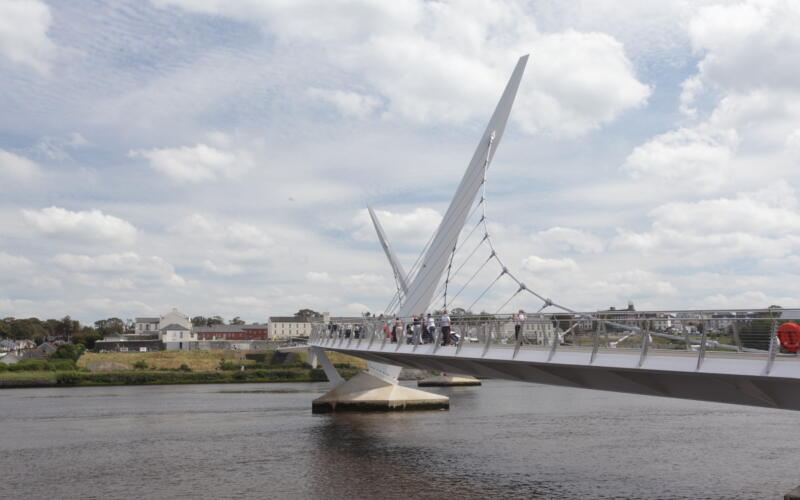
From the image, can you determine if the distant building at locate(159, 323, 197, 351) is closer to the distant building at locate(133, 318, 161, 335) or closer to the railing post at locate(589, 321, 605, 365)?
the distant building at locate(133, 318, 161, 335)

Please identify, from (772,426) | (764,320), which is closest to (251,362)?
(772,426)

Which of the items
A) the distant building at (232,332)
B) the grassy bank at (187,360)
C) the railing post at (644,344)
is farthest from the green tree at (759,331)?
the distant building at (232,332)

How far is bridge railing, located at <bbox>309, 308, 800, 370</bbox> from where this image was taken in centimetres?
1423

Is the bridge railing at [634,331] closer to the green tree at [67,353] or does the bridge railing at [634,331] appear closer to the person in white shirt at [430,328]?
the person in white shirt at [430,328]

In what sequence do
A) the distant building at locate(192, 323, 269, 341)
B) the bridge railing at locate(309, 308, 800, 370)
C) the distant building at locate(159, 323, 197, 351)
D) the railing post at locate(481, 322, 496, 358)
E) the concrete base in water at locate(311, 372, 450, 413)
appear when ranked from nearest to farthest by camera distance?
the bridge railing at locate(309, 308, 800, 370) → the railing post at locate(481, 322, 496, 358) → the concrete base in water at locate(311, 372, 450, 413) → the distant building at locate(159, 323, 197, 351) → the distant building at locate(192, 323, 269, 341)

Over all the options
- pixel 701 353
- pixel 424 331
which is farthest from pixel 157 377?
pixel 701 353

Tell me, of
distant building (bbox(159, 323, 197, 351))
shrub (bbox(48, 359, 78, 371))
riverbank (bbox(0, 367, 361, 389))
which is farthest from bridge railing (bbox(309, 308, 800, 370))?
distant building (bbox(159, 323, 197, 351))

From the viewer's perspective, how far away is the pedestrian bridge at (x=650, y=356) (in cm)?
1387

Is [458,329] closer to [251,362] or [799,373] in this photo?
[799,373]

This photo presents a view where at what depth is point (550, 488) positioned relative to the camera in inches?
883

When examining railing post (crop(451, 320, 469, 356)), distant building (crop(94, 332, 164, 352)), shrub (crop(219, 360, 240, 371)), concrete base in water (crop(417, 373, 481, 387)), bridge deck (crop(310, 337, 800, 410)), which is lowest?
concrete base in water (crop(417, 373, 481, 387))

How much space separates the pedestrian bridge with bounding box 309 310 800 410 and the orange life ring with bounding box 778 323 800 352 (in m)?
0.12

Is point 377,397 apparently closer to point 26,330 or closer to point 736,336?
point 736,336

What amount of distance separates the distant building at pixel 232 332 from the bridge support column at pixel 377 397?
107128 mm
